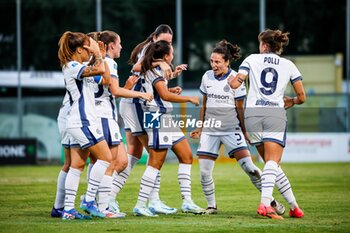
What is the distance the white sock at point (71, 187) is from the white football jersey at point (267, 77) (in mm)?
2413

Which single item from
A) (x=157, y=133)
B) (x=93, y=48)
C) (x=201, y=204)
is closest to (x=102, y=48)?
(x=93, y=48)

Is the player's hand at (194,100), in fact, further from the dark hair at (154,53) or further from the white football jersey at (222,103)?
the white football jersey at (222,103)

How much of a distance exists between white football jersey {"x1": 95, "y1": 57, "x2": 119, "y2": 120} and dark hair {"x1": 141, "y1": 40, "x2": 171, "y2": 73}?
0.41 meters

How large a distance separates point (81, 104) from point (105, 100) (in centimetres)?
72

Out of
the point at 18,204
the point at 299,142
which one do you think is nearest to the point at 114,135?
the point at 18,204

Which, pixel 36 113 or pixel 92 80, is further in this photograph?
pixel 36 113

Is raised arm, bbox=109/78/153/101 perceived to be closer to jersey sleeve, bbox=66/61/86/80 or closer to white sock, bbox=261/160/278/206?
jersey sleeve, bbox=66/61/86/80

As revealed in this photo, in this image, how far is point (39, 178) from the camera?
66.3ft

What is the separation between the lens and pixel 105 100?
12000mm

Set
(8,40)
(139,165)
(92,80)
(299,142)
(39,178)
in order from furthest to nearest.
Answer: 1. (8,40)
2. (299,142)
3. (139,165)
4. (39,178)
5. (92,80)

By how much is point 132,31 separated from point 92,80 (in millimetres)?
29322

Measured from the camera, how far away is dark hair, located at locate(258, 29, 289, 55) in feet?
38.3

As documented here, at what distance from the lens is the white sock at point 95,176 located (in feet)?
37.7

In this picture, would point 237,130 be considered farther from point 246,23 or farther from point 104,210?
point 246,23
